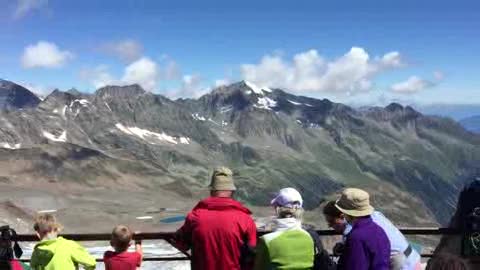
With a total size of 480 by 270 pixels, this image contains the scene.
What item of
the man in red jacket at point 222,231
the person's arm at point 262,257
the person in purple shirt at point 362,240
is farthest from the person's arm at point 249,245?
the person in purple shirt at point 362,240

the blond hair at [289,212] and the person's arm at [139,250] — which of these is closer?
the blond hair at [289,212]

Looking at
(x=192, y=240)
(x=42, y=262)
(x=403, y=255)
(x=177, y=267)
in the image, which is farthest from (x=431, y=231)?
(x=177, y=267)

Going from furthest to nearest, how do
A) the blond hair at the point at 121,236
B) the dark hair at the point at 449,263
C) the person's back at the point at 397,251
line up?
the blond hair at the point at 121,236 → the person's back at the point at 397,251 → the dark hair at the point at 449,263

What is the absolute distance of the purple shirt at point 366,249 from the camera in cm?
726

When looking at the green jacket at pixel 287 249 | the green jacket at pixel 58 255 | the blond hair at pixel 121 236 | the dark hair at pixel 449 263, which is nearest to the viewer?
the dark hair at pixel 449 263

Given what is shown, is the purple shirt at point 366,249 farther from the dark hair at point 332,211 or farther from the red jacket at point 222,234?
the red jacket at point 222,234

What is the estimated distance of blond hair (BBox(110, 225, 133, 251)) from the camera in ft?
29.2

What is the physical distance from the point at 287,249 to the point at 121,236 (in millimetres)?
2582

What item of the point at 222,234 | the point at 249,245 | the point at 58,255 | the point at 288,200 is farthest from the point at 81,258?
the point at 288,200

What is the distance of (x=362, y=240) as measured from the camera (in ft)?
24.0

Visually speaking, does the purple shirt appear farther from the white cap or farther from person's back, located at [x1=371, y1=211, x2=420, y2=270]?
the white cap

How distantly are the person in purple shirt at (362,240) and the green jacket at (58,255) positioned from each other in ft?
12.6

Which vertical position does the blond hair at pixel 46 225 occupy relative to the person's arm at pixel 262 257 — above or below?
above

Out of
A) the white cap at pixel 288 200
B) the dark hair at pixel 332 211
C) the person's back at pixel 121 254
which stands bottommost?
the person's back at pixel 121 254
